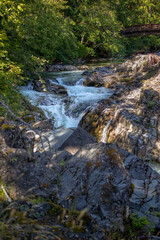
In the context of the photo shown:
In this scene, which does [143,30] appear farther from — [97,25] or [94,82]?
[94,82]

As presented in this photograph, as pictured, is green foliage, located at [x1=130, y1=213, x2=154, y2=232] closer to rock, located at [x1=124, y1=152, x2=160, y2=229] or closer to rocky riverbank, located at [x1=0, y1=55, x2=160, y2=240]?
rocky riverbank, located at [x1=0, y1=55, x2=160, y2=240]

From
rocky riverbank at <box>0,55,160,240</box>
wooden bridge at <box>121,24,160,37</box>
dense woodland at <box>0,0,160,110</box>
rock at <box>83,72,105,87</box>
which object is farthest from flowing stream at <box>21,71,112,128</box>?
wooden bridge at <box>121,24,160,37</box>

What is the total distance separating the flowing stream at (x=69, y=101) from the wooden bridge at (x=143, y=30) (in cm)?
1421

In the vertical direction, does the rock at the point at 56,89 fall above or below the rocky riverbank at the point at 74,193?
below

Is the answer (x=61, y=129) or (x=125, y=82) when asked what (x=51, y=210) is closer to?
(x=61, y=129)

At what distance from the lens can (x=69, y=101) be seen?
1148 cm

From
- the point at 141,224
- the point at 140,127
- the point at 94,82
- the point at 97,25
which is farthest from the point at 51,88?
the point at 97,25

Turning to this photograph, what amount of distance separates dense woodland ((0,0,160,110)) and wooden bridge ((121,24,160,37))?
114cm

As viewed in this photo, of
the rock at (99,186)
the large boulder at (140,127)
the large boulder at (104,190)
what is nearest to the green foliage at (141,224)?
the large boulder at (104,190)

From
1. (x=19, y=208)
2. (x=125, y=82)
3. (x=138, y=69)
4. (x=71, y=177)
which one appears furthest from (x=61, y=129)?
(x=138, y=69)

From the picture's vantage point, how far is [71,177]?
3145 mm

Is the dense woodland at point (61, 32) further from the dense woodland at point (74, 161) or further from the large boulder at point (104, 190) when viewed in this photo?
the large boulder at point (104, 190)

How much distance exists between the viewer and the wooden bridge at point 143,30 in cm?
2320

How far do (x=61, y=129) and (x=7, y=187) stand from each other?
3.97 m
